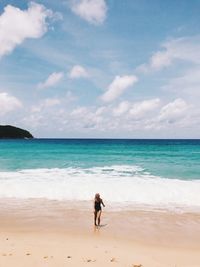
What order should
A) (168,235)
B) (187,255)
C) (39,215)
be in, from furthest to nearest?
(39,215) < (168,235) < (187,255)

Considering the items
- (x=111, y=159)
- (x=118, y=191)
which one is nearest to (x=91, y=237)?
(x=118, y=191)

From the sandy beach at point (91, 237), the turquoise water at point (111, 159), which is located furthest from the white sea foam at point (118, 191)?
the turquoise water at point (111, 159)

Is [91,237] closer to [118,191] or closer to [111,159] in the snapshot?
[118,191]

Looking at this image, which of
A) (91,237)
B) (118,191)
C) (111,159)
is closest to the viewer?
(91,237)

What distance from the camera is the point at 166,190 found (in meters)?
23.0

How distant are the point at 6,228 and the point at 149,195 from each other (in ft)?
32.9

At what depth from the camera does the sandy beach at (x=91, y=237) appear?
9.97 metres

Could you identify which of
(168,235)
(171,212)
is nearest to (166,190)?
(171,212)

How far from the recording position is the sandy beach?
393 inches

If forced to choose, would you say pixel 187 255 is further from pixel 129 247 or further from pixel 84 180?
pixel 84 180

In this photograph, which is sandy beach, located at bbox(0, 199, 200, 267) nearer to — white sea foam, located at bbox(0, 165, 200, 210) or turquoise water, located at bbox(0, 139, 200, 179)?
white sea foam, located at bbox(0, 165, 200, 210)

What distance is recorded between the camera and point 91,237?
42.8 feet

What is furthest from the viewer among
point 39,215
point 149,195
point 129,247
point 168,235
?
point 149,195

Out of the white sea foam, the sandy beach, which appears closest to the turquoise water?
the white sea foam
